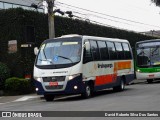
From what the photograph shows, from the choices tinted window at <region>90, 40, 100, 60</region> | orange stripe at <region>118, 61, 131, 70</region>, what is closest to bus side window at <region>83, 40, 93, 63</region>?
tinted window at <region>90, 40, 100, 60</region>

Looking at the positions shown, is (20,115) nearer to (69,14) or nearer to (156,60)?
(156,60)

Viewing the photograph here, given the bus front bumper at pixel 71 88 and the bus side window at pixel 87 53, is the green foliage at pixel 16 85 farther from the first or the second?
the bus side window at pixel 87 53

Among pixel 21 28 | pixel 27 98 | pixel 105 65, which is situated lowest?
pixel 27 98

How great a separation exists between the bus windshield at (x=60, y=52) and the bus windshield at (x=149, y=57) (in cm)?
1348

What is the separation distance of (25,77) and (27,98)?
4.36m

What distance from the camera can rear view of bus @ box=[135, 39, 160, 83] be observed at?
3356 centimetres

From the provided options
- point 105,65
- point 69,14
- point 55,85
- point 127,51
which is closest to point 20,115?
point 55,85

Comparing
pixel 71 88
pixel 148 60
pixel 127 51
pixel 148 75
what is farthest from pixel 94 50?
pixel 148 60

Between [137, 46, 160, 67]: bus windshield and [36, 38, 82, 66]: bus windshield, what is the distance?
13.5 meters

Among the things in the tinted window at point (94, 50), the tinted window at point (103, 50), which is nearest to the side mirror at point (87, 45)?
the tinted window at point (94, 50)

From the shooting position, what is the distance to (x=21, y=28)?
28.8 metres

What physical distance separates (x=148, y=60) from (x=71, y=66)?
14.6 meters

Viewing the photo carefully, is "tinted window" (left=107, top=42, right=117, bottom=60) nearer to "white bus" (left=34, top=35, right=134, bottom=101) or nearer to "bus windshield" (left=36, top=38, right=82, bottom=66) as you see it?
"white bus" (left=34, top=35, right=134, bottom=101)

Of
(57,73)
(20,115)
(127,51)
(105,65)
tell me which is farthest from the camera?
(127,51)
